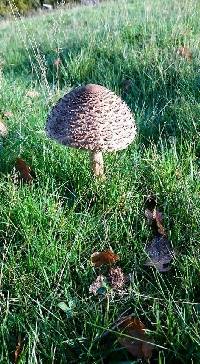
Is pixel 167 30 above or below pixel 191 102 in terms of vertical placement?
above

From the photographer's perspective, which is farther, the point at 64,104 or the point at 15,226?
the point at 64,104

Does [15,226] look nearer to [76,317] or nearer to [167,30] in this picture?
[76,317]

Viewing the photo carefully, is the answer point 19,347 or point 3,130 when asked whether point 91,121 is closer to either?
point 19,347

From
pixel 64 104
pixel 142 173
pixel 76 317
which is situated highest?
pixel 64 104

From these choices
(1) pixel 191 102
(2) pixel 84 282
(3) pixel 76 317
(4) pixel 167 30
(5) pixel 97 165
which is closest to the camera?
(3) pixel 76 317

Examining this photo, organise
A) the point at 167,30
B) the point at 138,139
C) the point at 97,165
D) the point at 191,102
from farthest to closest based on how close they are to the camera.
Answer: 1. the point at 167,30
2. the point at 191,102
3. the point at 138,139
4. the point at 97,165

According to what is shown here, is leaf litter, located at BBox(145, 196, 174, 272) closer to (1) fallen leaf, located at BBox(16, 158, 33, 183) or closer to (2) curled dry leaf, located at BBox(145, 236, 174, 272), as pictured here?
(2) curled dry leaf, located at BBox(145, 236, 174, 272)

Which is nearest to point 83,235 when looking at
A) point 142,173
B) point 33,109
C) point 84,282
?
point 84,282
